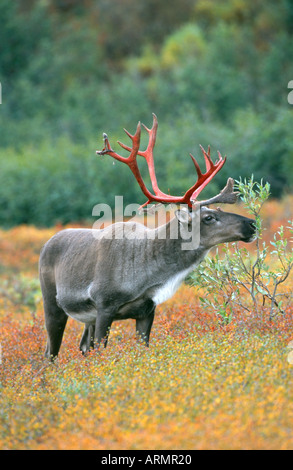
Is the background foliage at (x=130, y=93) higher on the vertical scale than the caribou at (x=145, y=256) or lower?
higher

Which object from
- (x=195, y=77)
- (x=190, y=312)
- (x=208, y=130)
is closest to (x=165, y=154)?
(x=208, y=130)

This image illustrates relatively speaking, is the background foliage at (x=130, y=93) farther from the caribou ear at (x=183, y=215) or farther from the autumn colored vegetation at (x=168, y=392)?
the autumn colored vegetation at (x=168, y=392)

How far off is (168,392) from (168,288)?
2.12 m

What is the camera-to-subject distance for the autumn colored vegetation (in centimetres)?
509

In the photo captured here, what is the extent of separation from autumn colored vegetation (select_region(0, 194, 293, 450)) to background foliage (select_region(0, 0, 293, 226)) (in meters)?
16.6

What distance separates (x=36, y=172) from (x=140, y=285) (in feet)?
77.1

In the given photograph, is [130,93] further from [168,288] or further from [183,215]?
[168,288]

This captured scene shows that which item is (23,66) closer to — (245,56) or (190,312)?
(245,56)

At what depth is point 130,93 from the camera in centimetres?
4438

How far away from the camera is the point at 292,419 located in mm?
5113

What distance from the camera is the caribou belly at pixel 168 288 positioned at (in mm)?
7762

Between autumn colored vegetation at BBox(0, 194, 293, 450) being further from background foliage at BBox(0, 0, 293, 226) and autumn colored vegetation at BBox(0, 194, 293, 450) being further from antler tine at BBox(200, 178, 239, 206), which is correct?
background foliage at BBox(0, 0, 293, 226)

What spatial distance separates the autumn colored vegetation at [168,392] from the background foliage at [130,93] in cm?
1657

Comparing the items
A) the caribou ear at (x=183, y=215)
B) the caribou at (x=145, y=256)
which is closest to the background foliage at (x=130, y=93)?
the caribou at (x=145, y=256)
